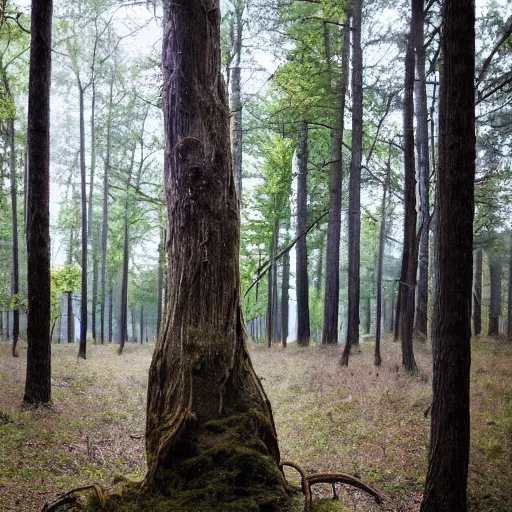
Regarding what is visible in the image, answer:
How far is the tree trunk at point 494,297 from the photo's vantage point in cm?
2530

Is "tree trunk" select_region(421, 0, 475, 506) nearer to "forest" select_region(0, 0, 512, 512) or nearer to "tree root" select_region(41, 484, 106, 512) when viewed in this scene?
"forest" select_region(0, 0, 512, 512)

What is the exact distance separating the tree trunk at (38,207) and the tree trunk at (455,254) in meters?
8.34

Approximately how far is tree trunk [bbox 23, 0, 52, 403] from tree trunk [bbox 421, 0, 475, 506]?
8336 millimetres

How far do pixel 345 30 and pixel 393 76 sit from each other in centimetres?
394

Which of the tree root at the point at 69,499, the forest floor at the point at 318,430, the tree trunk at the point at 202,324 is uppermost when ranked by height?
the tree trunk at the point at 202,324

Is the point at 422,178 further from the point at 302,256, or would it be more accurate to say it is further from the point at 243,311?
the point at 243,311

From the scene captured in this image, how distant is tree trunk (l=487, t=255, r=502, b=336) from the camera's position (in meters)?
25.3

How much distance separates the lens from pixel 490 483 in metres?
6.12

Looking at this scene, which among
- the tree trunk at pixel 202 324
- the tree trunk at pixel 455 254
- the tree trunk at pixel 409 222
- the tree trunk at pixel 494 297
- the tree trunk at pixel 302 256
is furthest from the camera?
the tree trunk at pixel 494 297

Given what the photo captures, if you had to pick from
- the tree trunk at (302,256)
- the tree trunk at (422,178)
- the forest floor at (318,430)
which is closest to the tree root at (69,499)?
the forest floor at (318,430)

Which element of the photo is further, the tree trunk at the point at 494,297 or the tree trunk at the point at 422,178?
the tree trunk at the point at 494,297

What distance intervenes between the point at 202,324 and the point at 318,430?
629 cm

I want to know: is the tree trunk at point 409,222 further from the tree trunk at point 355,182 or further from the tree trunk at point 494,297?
the tree trunk at point 494,297

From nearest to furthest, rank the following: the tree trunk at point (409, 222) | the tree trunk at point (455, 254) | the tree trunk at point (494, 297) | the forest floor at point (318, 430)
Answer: the tree trunk at point (455, 254), the forest floor at point (318, 430), the tree trunk at point (409, 222), the tree trunk at point (494, 297)
